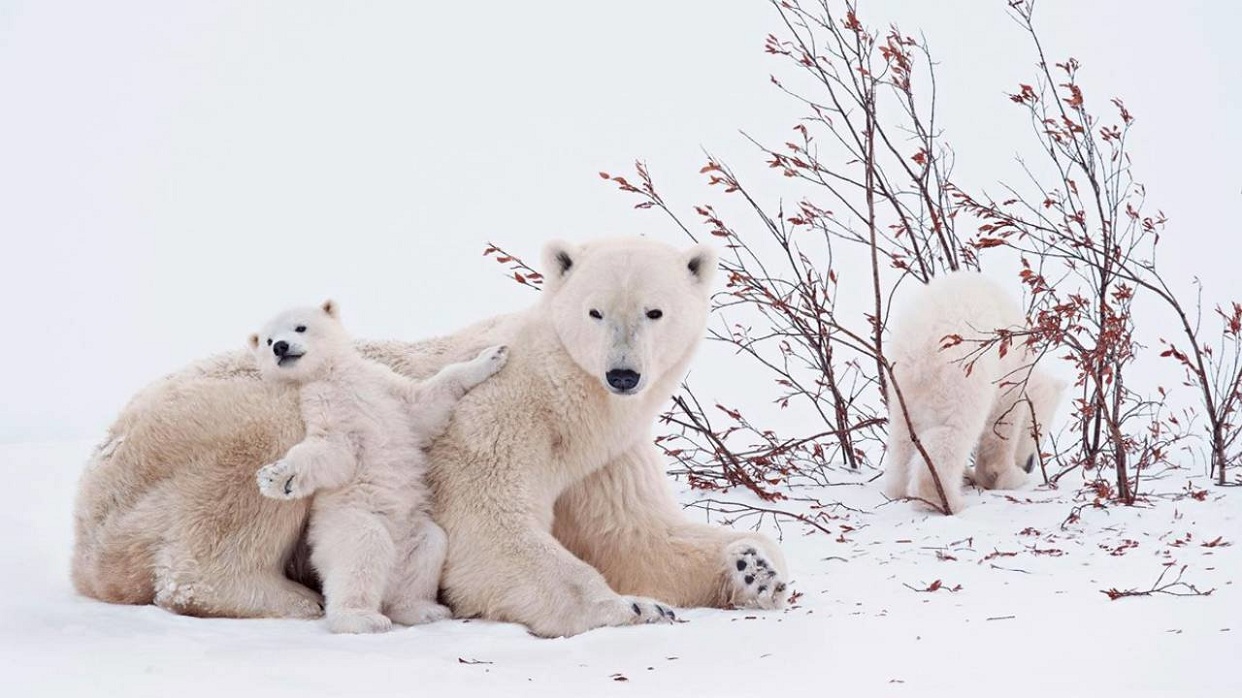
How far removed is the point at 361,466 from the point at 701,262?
4.76 feet

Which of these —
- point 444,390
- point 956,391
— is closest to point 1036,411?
point 956,391

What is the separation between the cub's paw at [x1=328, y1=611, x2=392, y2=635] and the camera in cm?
432

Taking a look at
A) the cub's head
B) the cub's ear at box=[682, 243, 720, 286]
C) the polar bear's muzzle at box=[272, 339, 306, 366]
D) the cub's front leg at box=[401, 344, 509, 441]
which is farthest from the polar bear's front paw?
the cub's head

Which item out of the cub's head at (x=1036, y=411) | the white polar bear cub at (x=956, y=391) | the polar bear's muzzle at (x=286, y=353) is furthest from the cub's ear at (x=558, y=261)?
the cub's head at (x=1036, y=411)

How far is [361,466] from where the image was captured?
470 centimetres

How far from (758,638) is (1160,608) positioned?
123 centimetres

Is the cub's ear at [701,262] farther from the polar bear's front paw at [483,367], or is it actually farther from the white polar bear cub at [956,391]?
the white polar bear cub at [956,391]

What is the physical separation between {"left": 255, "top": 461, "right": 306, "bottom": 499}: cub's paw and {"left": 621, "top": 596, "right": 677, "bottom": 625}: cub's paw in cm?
114

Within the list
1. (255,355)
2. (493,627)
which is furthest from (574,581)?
(255,355)

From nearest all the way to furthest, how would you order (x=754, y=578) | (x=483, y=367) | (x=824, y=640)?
1. (x=824, y=640)
2. (x=754, y=578)
3. (x=483, y=367)

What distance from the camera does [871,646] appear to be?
408 centimetres

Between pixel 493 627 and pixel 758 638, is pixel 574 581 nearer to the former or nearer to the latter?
pixel 493 627

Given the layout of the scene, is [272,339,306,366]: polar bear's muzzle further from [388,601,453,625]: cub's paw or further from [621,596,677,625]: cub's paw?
[621,596,677,625]: cub's paw

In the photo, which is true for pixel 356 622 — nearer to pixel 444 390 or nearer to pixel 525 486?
pixel 525 486
